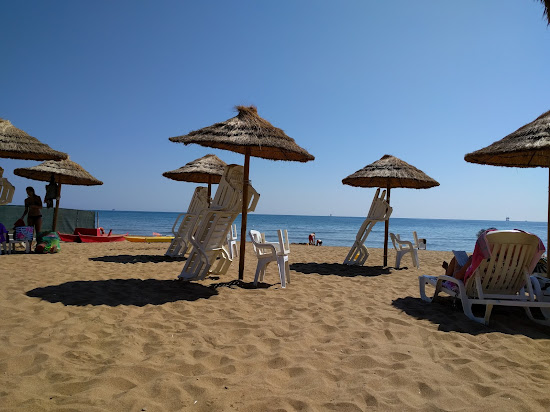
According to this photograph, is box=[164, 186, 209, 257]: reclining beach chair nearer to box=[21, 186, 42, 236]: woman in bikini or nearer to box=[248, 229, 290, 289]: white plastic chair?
box=[248, 229, 290, 289]: white plastic chair

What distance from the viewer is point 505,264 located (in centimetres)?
334

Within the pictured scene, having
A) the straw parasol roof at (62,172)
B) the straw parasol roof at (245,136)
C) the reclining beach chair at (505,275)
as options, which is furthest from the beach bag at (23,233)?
the reclining beach chair at (505,275)

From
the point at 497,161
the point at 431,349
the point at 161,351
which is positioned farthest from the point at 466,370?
the point at 497,161

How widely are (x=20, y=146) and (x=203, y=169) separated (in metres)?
3.63

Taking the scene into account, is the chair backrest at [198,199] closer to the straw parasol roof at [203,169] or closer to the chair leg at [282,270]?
the straw parasol roof at [203,169]

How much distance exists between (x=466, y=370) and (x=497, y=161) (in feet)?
15.4

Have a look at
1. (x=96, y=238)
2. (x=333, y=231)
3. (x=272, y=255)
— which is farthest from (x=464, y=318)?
(x=333, y=231)

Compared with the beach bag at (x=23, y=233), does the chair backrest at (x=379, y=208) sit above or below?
above

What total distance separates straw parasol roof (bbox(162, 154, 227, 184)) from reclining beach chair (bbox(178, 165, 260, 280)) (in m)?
3.91

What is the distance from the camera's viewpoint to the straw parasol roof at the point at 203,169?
849 centimetres

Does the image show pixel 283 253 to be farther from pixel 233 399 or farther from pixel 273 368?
pixel 233 399

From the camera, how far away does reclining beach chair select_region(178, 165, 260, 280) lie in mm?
4473

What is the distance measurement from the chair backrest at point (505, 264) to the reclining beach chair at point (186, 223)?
5569mm

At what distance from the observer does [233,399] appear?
1814 millimetres
